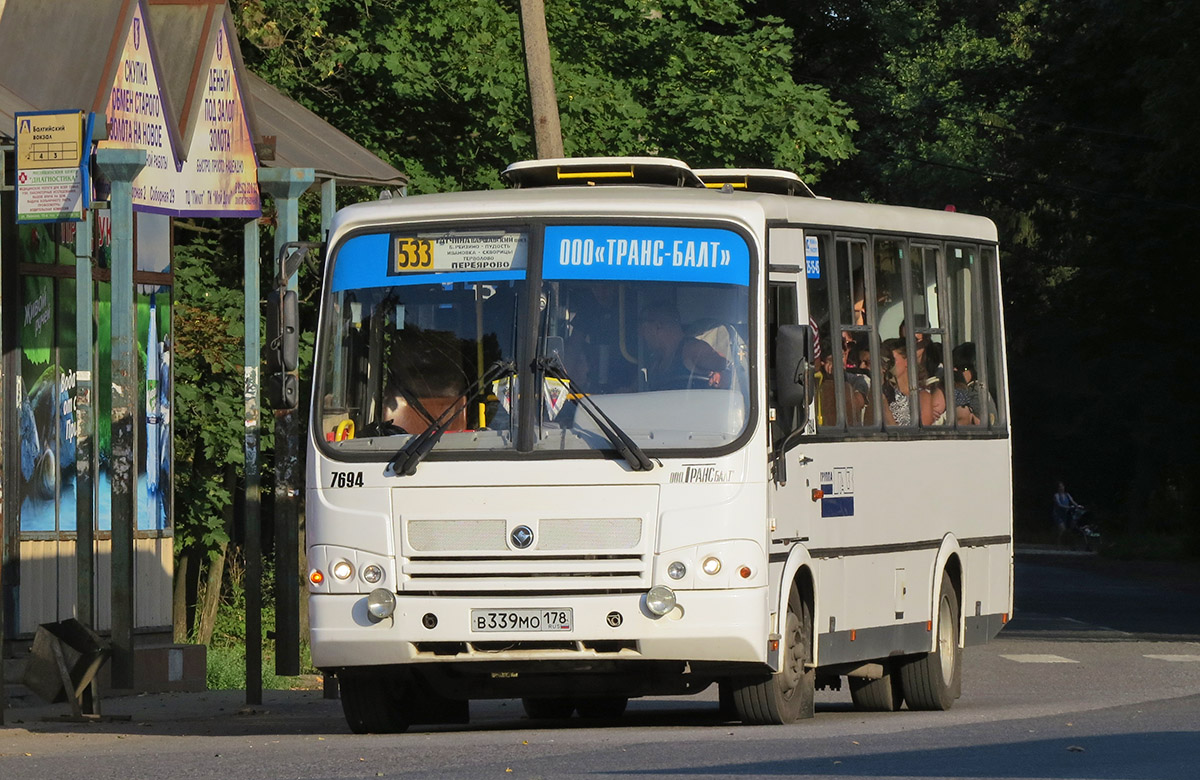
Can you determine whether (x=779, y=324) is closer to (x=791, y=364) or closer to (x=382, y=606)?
(x=791, y=364)

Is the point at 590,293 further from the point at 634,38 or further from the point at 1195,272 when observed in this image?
the point at 1195,272

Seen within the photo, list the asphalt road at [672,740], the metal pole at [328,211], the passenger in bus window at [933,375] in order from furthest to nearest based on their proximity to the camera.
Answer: the metal pole at [328,211] → the passenger in bus window at [933,375] → the asphalt road at [672,740]

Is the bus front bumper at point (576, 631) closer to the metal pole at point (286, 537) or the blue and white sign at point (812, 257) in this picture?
the blue and white sign at point (812, 257)

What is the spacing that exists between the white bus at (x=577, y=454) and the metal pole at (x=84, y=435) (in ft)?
8.32

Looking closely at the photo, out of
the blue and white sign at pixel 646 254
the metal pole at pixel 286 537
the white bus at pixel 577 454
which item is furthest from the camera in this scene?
the metal pole at pixel 286 537

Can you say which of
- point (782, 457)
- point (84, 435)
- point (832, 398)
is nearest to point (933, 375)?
point (832, 398)

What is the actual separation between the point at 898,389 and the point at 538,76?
29.7 feet

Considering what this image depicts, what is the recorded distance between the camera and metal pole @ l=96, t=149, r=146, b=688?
15250 millimetres

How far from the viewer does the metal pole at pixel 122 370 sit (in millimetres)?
15250

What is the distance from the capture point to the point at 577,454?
12.4m

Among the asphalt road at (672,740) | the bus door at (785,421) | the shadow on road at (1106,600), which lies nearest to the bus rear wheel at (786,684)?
the asphalt road at (672,740)

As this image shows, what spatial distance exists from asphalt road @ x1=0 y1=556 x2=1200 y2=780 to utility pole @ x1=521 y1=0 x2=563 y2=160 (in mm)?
5966

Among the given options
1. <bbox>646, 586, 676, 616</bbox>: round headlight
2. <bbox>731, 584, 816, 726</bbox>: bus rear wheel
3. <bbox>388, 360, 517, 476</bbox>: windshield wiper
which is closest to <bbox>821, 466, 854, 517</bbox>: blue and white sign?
<bbox>731, 584, 816, 726</bbox>: bus rear wheel

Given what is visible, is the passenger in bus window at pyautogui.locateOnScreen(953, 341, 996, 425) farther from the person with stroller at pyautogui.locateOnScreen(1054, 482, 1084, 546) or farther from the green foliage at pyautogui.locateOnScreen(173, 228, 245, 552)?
the person with stroller at pyautogui.locateOnScreen(1054, 482, 1084, 546)
